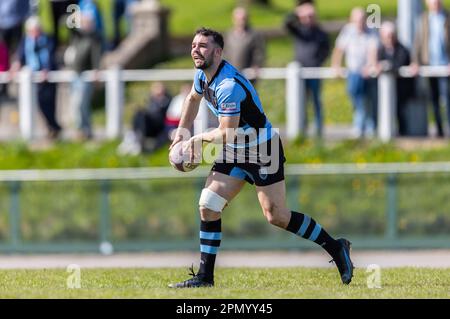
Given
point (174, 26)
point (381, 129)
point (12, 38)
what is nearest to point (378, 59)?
point (381, 129)

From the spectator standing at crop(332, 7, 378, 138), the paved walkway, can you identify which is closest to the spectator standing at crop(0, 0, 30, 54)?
the paved walkway

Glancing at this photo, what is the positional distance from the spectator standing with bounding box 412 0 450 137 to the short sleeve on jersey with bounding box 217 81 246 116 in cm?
927

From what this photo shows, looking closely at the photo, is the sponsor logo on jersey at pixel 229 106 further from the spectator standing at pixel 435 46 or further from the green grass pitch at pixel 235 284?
the spectator standing at pixel 435 46

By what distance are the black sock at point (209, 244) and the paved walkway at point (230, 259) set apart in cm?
623

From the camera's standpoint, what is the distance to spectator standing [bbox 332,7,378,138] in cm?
2081

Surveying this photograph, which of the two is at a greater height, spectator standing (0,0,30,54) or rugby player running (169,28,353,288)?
spectator standing (0,0,30,54)

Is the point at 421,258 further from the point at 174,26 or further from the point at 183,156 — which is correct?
the point at 174,26

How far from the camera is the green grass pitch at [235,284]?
10906 mm

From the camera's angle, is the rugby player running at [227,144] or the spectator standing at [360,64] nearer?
the rugby player running at [227,144]

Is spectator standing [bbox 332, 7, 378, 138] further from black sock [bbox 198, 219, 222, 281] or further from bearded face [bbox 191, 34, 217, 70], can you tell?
bearded face [bbox 191, 34, 217, 70]

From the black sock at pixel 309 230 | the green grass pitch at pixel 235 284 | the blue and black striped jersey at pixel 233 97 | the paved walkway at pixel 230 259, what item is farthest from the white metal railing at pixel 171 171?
the blue and black striped jersey at pixel 233 97

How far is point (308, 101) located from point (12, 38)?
5471 millimetres

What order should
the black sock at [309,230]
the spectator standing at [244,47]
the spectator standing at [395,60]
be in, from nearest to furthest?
1. the black sock at [309,230]
2. the spectator standing at [395,60]
3. the spectator standing at [244,47]

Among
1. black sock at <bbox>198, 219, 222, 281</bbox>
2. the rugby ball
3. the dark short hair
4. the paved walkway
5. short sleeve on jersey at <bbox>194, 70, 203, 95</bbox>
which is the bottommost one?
the paved walkway
